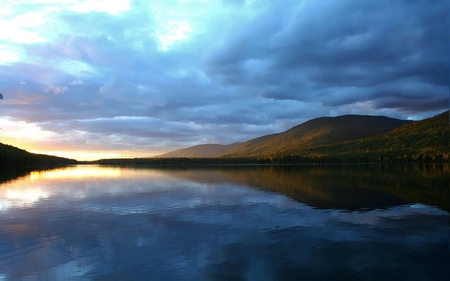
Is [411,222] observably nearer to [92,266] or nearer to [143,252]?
[143,252]

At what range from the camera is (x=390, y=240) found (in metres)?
21.1

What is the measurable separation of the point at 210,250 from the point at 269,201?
19499mm

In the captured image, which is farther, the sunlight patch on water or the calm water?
the sunlight patch on water

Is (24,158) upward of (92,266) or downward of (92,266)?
upward

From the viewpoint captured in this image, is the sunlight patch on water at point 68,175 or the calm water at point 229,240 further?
the sunlight patch on water at point 68,175

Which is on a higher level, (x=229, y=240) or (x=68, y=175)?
(x=68, y=175)

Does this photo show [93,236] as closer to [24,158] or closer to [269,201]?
[269,201]

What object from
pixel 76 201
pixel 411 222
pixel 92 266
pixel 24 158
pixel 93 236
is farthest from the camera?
pixel 24 158

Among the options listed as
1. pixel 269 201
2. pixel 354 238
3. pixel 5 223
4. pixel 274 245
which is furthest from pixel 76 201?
pixel 354 238

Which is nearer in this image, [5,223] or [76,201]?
[5,223]

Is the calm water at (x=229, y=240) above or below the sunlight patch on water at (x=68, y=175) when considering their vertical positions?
below

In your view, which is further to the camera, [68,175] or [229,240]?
[68,175]

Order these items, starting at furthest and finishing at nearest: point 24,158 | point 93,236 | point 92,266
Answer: point 24,158, point 93,236, point 92,266

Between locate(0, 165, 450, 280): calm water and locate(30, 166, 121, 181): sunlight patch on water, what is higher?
locate(30, 166, 121, 181): sunlight patch on water
